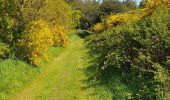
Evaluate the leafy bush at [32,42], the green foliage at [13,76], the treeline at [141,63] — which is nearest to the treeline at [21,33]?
the leafy bush at [32,42]

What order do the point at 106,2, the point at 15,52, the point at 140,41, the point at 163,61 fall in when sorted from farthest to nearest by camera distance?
the point at 106,2 < the point at 15,52 < the point at 140,41 < the point at 163,61

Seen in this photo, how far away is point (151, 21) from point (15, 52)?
440 inches

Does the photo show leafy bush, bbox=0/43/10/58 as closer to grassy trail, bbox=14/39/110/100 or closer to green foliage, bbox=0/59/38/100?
green foliage, bbox=0/59/38/100

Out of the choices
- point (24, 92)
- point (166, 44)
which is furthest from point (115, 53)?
point (24, 92)

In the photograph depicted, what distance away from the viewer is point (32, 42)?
27.0 metres

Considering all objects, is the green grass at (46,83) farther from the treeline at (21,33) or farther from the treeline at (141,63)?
the treeline at (21,33)

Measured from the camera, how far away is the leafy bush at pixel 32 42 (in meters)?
27.1

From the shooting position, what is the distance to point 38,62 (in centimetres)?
2803

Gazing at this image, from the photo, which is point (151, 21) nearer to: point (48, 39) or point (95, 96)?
point (95, 96)

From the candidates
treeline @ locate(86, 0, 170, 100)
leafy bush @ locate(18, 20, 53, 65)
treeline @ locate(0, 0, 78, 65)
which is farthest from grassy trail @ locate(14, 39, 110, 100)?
treeline @ locate(0, 0, 78, 65)

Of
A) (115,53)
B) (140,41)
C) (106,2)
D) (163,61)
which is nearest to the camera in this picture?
(163,61)

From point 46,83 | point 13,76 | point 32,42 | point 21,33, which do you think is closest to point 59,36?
point 21,33

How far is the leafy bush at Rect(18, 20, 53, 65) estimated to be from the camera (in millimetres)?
27109

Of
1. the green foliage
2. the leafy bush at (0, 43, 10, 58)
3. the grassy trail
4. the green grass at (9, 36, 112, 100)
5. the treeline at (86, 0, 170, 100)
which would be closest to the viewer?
the treeline at (86, 0, 170, 100)
